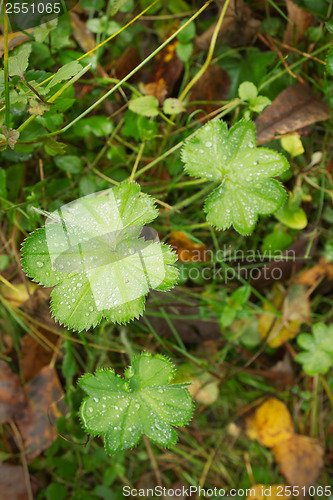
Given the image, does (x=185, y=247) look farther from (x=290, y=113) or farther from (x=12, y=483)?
(x=12, y=483)

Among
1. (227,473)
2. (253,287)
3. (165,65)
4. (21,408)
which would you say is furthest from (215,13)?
(227,473)

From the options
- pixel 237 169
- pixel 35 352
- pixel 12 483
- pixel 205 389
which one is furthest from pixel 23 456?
pixel 237 169

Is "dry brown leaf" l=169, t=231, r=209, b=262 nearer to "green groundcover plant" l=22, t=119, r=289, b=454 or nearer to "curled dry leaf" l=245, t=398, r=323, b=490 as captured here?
"green groundcover plant" l=22, t=119, r=289, b=454

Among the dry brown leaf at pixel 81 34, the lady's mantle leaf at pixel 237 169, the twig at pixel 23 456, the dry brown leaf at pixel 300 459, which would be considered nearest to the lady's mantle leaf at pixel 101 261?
the lady's mantle leaf at pixel 237 169

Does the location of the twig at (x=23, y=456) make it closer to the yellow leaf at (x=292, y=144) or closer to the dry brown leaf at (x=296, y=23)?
the yellow leaf at (x=292, y=144)

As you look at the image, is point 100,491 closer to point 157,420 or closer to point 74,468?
point 74,468

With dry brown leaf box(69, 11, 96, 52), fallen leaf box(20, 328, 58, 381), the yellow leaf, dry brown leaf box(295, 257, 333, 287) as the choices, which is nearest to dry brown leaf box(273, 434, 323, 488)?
dry brown leaf box(295, 257, 333, 287)
